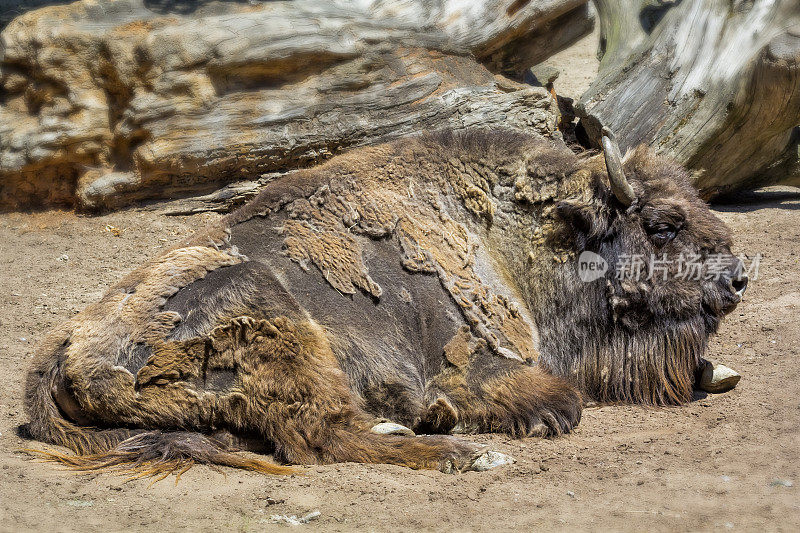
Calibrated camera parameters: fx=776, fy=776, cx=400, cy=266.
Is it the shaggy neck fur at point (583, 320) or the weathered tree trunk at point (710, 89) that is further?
the weathered tree trunk at point (710, 89)

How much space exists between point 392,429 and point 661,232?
1.84m

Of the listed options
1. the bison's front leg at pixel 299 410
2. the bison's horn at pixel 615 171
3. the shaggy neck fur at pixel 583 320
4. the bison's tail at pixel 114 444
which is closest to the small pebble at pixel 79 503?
the bison's tail at pixel 114 444

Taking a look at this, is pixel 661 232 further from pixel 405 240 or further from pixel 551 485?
pixel 551 485

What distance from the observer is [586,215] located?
4.24m

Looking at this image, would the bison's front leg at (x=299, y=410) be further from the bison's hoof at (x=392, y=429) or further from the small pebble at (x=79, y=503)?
the small pebble at (x=79, y=503)

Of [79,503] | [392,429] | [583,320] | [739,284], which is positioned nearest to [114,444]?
[79,503]

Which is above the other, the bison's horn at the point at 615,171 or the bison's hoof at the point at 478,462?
the bison's horn at the point at 615,171

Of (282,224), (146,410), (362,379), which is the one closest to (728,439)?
(362,379)

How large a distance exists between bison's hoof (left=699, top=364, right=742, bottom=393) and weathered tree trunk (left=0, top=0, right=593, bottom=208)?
301 cm

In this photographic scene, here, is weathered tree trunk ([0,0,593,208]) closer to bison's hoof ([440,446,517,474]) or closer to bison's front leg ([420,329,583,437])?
bison's front leg ([420,329,583,437])

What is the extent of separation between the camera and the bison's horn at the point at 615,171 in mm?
4000

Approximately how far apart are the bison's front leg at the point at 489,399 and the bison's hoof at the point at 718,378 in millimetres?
886

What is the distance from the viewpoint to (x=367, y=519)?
3.00 m

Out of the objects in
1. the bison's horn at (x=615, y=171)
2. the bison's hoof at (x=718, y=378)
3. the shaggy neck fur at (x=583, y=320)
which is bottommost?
the bison's hoof at (x=718, y=378)
